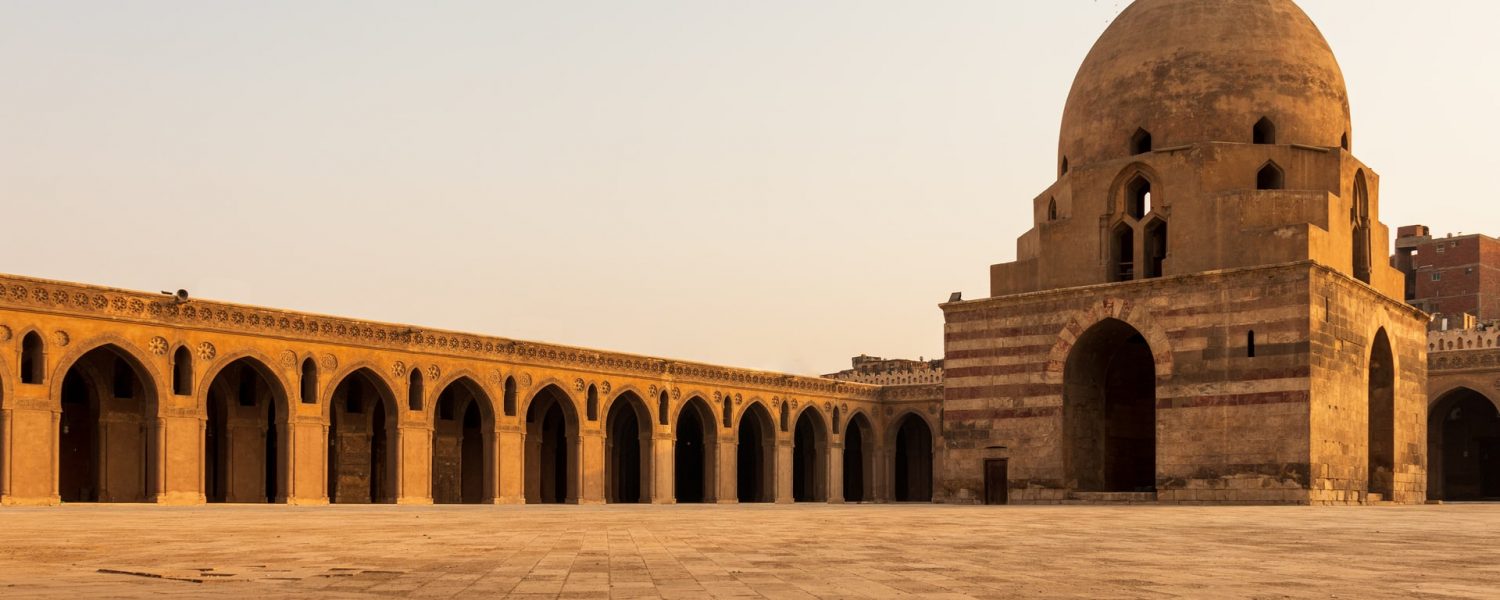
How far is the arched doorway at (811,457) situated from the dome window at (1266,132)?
22.4 m

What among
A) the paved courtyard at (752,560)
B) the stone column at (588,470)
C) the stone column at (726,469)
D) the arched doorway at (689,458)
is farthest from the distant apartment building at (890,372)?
the paved courtyard at (752,560)

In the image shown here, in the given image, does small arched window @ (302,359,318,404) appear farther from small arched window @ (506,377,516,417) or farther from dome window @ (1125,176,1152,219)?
dome window @ (1125,176,1152,219)

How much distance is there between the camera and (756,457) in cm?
5144

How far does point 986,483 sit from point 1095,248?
5.82 meters

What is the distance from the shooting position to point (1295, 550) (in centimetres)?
1133

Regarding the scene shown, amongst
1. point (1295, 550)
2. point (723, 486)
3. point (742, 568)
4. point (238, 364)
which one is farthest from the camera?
point (723, 486)

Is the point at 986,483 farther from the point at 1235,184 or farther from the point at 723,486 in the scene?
the point at 723,486

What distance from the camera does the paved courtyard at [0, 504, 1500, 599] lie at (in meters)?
7.63

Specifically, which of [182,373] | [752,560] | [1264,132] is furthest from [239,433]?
[752,560]

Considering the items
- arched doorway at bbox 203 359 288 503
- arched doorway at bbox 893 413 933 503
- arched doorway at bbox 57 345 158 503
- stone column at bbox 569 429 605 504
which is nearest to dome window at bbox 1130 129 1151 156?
stone column at bbox 569 429 605 504

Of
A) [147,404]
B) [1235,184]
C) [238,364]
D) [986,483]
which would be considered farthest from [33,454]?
[1235,184]

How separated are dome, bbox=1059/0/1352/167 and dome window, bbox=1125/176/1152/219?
2.32ft

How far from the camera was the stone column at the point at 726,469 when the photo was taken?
A: 4561 cm

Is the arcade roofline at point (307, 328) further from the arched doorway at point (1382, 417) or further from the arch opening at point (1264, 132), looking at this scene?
the arched doorway at point (1382, 417)
